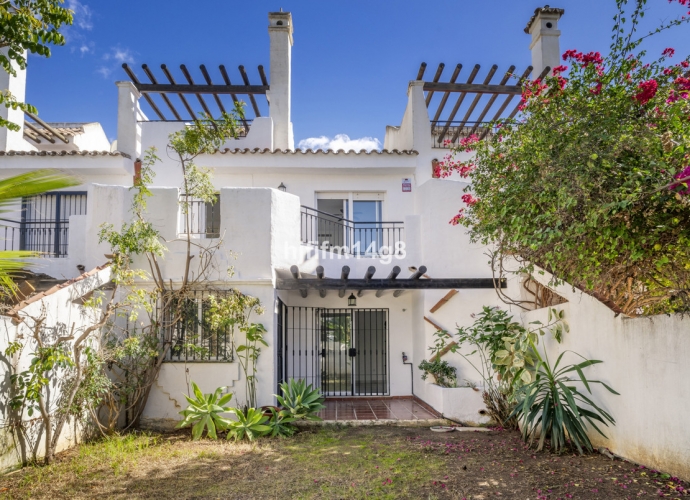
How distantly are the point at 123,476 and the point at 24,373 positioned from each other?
174cm

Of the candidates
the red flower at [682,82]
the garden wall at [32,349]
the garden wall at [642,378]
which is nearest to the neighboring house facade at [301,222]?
the garden wall at [32,349]

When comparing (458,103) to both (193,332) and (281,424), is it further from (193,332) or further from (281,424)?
(281,424)

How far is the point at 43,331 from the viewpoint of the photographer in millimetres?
6738

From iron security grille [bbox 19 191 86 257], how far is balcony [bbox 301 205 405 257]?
5480 millimetres

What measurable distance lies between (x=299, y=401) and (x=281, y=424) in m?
0.50

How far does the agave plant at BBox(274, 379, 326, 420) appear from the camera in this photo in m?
8.48

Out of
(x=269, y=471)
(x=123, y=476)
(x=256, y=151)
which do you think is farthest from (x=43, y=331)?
(x=256, y=151)

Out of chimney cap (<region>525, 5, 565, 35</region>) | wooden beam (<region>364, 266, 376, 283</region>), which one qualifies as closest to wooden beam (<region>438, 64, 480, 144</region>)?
chimney cap (<region>525, 5, 565, 35</region>)

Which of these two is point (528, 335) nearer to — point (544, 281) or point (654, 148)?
point (544, 281)

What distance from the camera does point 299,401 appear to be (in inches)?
339

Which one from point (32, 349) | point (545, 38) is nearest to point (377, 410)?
point (32, 349)

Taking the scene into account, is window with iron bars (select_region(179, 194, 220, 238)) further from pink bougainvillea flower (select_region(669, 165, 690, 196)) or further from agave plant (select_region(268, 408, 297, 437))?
pink bougainvillea flower (select_region(669, 165, 690, 196))

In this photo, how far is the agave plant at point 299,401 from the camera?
8.48 meters

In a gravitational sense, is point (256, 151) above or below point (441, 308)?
above
